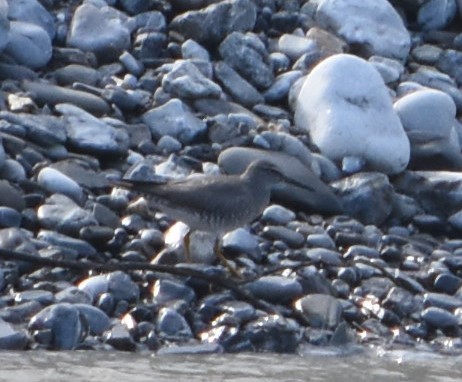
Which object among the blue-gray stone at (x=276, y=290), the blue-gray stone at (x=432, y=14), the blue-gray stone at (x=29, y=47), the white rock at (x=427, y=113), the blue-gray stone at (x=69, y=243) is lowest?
the blue-gray stone at (x=276, y=290)

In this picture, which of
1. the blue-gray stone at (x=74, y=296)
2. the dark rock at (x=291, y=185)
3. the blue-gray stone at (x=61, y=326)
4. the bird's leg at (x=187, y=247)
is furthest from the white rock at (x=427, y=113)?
the blue-gray stone at (x=61, y=326)

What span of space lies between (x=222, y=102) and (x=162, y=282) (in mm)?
2677

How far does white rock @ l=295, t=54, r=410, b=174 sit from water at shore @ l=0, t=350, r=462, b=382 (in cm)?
247

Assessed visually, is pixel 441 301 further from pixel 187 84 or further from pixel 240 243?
pixel 187 84

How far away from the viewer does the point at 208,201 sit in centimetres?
814

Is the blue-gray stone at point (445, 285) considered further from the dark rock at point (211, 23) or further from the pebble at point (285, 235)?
the dark rock at point (211, 23)

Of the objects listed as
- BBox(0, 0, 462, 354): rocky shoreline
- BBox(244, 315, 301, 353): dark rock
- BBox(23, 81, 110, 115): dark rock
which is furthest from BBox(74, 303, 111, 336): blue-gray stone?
BBox(23, 81, 110, 115): dark rock

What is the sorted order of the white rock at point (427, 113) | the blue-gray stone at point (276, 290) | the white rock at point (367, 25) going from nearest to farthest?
the blue-gray stone at point (276, 290) < the white rock at point (427, 113) < the white rock at point (367, 25)

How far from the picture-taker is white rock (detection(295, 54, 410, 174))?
9609mm

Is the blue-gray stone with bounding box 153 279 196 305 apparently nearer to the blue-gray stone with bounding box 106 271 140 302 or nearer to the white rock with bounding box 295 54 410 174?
the blue-gray stone with bounding box 106 271 140 302

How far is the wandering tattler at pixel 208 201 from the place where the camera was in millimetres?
8094

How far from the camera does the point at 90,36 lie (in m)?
10.3

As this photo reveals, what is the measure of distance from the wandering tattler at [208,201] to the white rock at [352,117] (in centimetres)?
141

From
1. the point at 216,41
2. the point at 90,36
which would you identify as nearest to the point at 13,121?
the point at 90,36
